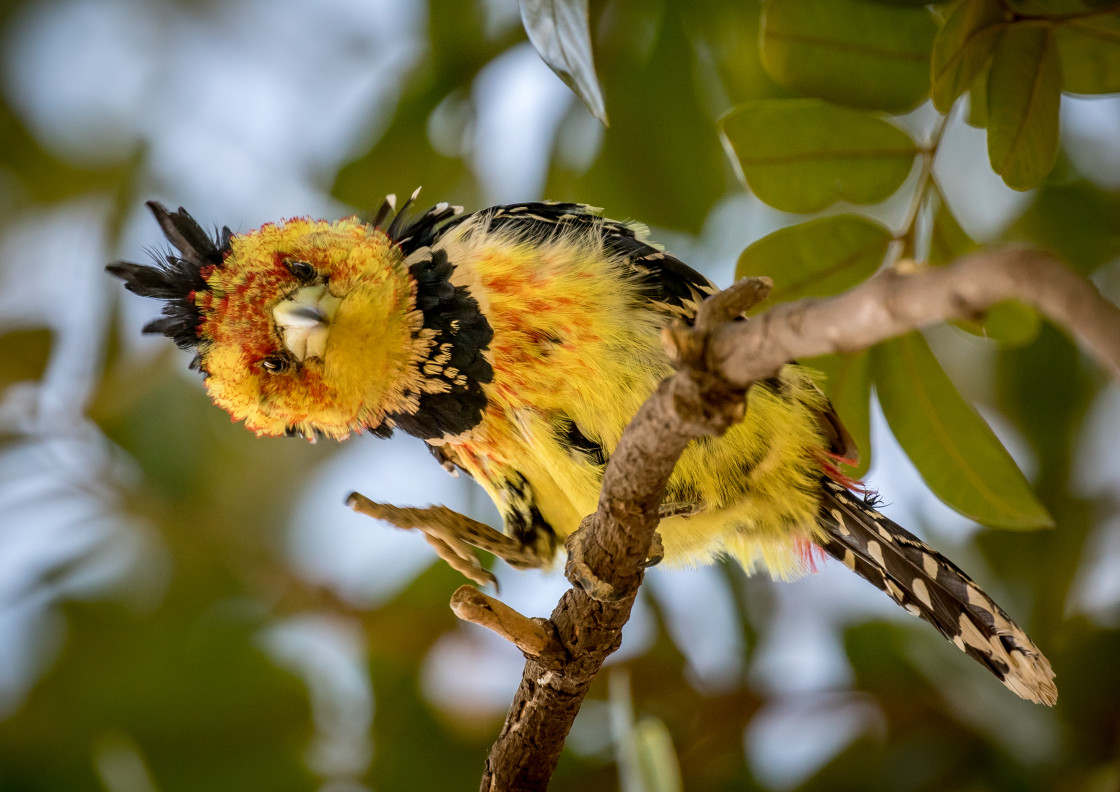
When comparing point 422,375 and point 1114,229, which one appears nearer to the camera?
point 422,375

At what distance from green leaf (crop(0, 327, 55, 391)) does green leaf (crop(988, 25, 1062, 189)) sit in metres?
2.42

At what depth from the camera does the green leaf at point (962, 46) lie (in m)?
1.25

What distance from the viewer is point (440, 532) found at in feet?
5.67

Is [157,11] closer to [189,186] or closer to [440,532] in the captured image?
[189,186]

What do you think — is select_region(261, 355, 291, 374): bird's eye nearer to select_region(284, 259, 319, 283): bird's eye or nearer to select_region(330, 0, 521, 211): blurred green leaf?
select_region(284, 259, 319, 283): bird's eye

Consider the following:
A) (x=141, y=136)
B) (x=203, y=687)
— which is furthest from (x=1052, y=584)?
(x=141, y=136)

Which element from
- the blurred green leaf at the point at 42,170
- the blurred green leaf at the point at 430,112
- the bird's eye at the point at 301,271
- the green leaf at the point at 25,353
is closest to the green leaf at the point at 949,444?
the bird's eye at the point at 301,271

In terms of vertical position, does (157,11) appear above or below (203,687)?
above

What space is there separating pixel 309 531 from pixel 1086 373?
98.9 inches

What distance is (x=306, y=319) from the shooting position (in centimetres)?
156

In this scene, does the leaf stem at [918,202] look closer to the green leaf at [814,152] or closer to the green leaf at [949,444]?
the green leaf at [814,152]

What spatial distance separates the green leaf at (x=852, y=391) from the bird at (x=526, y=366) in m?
0.05

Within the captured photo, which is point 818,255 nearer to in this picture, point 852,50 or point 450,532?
point 852,50

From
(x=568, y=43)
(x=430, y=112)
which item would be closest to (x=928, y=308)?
(x=568, y=43)
